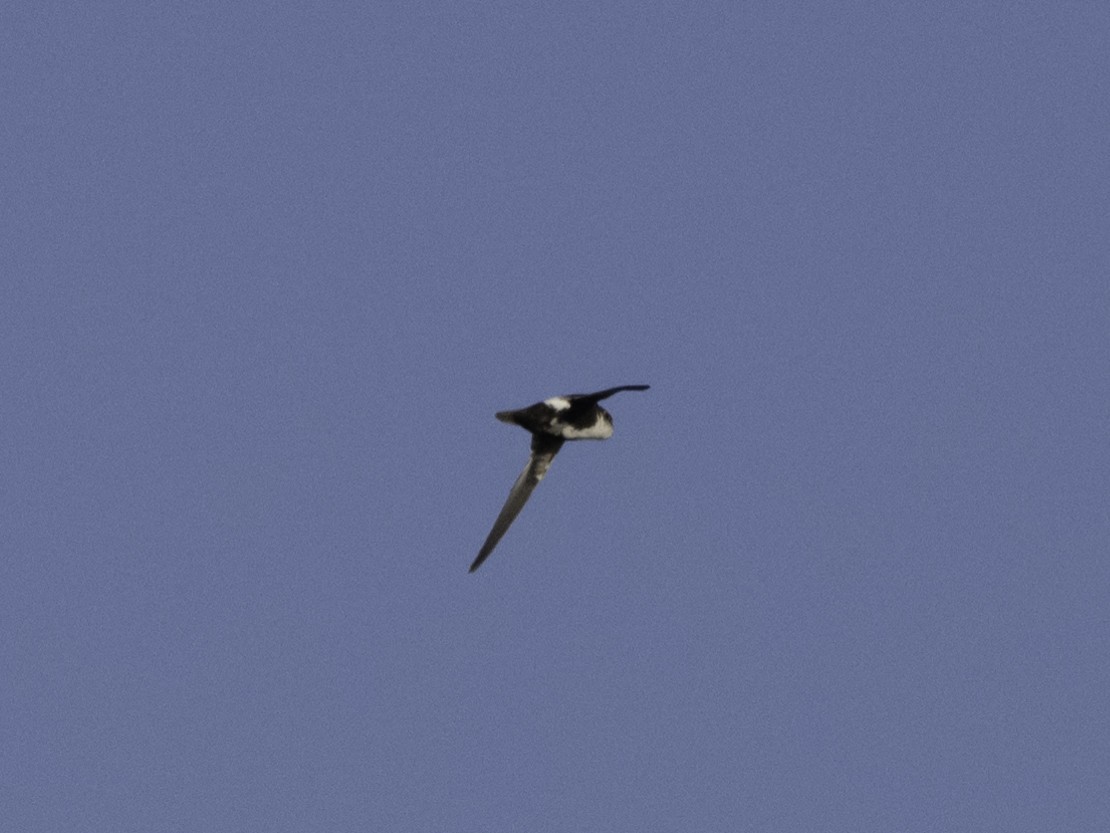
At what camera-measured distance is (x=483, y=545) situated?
7550 cm

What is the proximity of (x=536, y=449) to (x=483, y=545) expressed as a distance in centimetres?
469

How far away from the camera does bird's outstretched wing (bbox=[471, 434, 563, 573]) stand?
76.6 meters

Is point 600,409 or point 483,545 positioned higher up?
point 600,409

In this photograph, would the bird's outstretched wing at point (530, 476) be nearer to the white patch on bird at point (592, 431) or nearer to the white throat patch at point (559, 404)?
the white patch on bird at point (592, 431)

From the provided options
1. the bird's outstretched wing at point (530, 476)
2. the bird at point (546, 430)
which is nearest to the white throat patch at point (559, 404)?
the bird at point (546, 430)

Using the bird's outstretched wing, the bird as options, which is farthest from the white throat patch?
the bird's outstretched wing

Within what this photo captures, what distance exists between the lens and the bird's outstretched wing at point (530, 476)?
76625 mm

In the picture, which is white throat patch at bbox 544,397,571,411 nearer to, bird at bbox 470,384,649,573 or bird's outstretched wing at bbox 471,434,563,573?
bird at bbox 470,384,649,573

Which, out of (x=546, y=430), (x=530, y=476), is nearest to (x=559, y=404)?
(x=546, y=430)

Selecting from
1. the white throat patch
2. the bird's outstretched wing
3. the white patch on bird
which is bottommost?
the bird's outstretched wing

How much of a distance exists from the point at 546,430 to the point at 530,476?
2627 mm

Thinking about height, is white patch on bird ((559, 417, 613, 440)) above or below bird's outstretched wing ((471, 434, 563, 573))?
above

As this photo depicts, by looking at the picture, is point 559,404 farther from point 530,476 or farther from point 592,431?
point 530,476

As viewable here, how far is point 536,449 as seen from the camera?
253 feet
